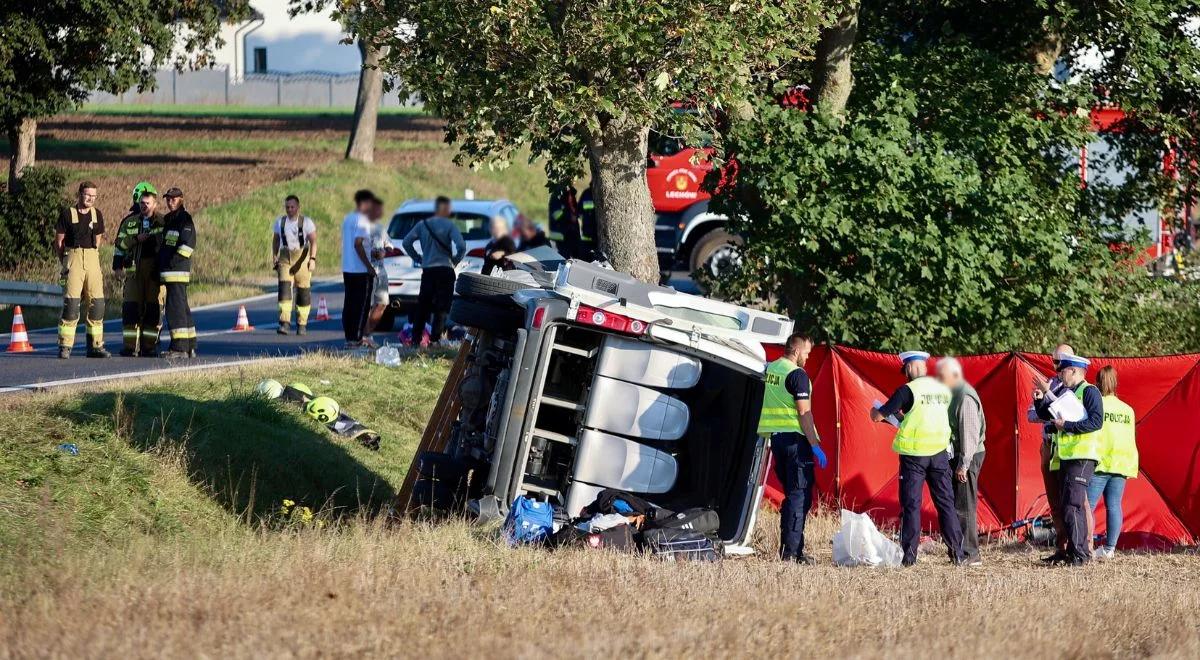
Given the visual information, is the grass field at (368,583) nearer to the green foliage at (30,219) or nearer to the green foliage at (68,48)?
the green foliage at (68,48)

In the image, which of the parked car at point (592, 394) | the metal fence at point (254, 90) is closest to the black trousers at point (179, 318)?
the parked car at point (592, 394)

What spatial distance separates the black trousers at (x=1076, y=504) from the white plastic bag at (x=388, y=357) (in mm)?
6975

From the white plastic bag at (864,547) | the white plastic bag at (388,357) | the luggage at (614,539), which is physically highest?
the white plastic bag at (388,357)

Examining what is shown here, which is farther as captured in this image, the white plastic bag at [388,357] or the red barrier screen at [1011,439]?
the white plastic bag at [388,357]

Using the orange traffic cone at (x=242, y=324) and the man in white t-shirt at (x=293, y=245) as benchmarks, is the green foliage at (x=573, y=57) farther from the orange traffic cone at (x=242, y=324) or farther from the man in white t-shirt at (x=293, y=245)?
the orange traffic cone at (x=242, y=324)

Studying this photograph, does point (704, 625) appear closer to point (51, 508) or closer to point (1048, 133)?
point (51, 508)

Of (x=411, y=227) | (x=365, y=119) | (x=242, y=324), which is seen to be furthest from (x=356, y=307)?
(x=365, y=119)

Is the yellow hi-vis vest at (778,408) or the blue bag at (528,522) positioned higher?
the yellow hi-vis vest at (778,408)

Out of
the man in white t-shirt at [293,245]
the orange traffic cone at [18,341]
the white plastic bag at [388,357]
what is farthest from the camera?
the man in white t-shirt at [293,245]

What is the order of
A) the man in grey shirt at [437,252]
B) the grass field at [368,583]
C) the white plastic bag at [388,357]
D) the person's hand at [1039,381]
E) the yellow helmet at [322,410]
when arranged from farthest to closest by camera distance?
the man in grey shirt at [437,252] < the white plastic bag at [388,357] < the yellow helmet at [322,410] < the person's hand at [1039,381] < the grass field at [368,583]

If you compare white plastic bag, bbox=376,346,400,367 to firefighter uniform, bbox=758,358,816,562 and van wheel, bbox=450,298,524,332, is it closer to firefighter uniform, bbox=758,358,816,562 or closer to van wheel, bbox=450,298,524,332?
van wheel, bbox=450,298,524,332

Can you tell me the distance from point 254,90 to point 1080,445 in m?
68.2

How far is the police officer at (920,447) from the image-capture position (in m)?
10.1

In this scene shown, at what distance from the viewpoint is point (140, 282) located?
15172 mm
